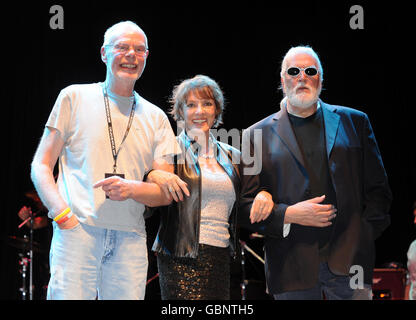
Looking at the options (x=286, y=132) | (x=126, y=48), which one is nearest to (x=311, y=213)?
(x=286, y=132)

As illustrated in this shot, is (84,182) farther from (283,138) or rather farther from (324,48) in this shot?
(324,48)

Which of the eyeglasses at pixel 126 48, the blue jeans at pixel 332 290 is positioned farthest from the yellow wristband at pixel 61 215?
the blue jeans at pixel 332 290

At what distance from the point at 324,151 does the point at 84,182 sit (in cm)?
115

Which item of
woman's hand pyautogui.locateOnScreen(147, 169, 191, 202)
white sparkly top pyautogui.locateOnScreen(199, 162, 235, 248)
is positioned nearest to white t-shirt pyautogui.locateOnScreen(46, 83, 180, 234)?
woman's hand pyautogui.locateOnScreen(147, 169, 191, 202)

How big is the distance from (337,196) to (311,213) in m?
0.17

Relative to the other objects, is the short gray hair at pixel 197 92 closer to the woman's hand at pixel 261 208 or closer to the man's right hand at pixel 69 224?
the woman's hand at pixel 261 208

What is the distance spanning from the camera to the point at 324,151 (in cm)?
252

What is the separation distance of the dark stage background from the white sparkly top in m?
3.52

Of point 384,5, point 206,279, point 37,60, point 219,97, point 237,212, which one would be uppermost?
point 384,5

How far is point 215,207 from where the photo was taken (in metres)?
2.53

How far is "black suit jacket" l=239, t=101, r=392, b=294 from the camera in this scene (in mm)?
2373

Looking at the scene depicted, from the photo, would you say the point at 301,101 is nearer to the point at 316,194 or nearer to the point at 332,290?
the point at 316,194
